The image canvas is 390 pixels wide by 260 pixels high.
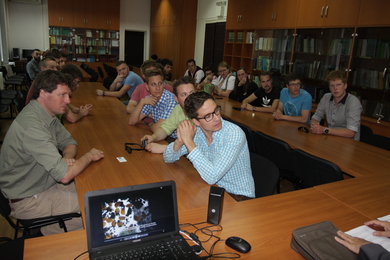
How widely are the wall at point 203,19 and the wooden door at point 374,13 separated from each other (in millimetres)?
4392

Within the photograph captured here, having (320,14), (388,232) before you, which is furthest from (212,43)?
(388,232)

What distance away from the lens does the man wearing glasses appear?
5.89 feet

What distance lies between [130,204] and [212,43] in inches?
327

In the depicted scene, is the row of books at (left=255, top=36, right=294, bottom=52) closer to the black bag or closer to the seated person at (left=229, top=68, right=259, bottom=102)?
the seated person at (left=229, top=68, right=259, bottom=102)

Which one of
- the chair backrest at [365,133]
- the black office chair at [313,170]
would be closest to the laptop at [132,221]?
the black office chair at [313,170]

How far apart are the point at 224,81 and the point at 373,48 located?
106 inches

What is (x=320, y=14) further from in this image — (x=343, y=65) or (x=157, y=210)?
(x=157, y=210)

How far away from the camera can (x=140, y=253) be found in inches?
43.8

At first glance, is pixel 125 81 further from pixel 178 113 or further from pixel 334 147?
pixel 334 147

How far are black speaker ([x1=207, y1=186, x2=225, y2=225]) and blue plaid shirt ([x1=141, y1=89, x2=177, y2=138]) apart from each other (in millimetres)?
1873

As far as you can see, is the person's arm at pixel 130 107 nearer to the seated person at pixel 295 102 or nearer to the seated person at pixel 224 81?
the seated person at pixel 295 102

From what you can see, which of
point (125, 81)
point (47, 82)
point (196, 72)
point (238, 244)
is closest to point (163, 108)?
point (47, 82)

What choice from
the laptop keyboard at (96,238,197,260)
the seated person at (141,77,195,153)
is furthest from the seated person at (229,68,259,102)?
the laptop keyboard at (96,238,197,260)

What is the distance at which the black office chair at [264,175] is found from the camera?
6.41ft
